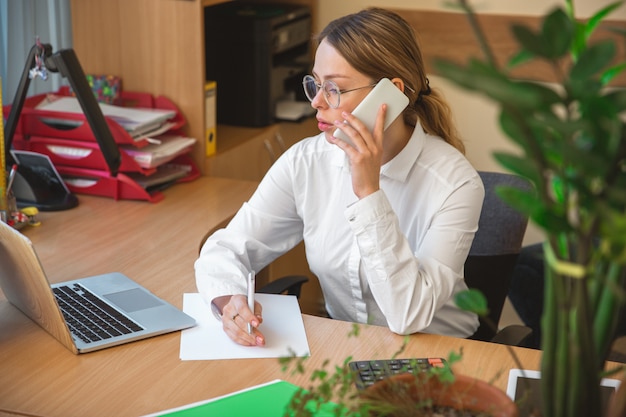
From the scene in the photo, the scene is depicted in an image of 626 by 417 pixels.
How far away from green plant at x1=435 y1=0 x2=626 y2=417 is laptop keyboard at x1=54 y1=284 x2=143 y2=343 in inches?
33.4

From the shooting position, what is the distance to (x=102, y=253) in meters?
1.89

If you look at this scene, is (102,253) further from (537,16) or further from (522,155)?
(537,16)

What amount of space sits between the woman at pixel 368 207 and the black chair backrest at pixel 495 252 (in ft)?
0.51

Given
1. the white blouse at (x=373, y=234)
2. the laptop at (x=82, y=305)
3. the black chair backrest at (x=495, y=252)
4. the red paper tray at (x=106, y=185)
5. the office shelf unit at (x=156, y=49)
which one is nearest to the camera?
the laptop at (x=82, y=305)

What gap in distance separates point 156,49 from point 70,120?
333mm

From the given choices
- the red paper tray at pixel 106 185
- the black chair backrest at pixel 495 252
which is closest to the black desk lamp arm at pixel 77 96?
the red paper tray at pixel 106 185

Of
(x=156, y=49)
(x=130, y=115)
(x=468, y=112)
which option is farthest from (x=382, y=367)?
(x=468, y=112)

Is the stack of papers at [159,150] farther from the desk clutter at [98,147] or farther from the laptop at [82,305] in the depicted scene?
the laptop at [82,305]

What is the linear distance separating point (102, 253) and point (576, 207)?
1.34 m

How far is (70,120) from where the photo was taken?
7.71 feet

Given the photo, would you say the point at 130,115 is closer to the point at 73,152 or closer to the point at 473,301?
the point at 73,152

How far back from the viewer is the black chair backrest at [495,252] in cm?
190

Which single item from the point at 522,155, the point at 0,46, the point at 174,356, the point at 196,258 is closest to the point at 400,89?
the point at 196,258

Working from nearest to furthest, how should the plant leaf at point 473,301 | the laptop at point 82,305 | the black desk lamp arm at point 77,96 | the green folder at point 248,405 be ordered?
the plant leaf at point 473,301
the green folder at point 248,405
the laptop at point 82,305
the black desk lamp arm at point 77,96
